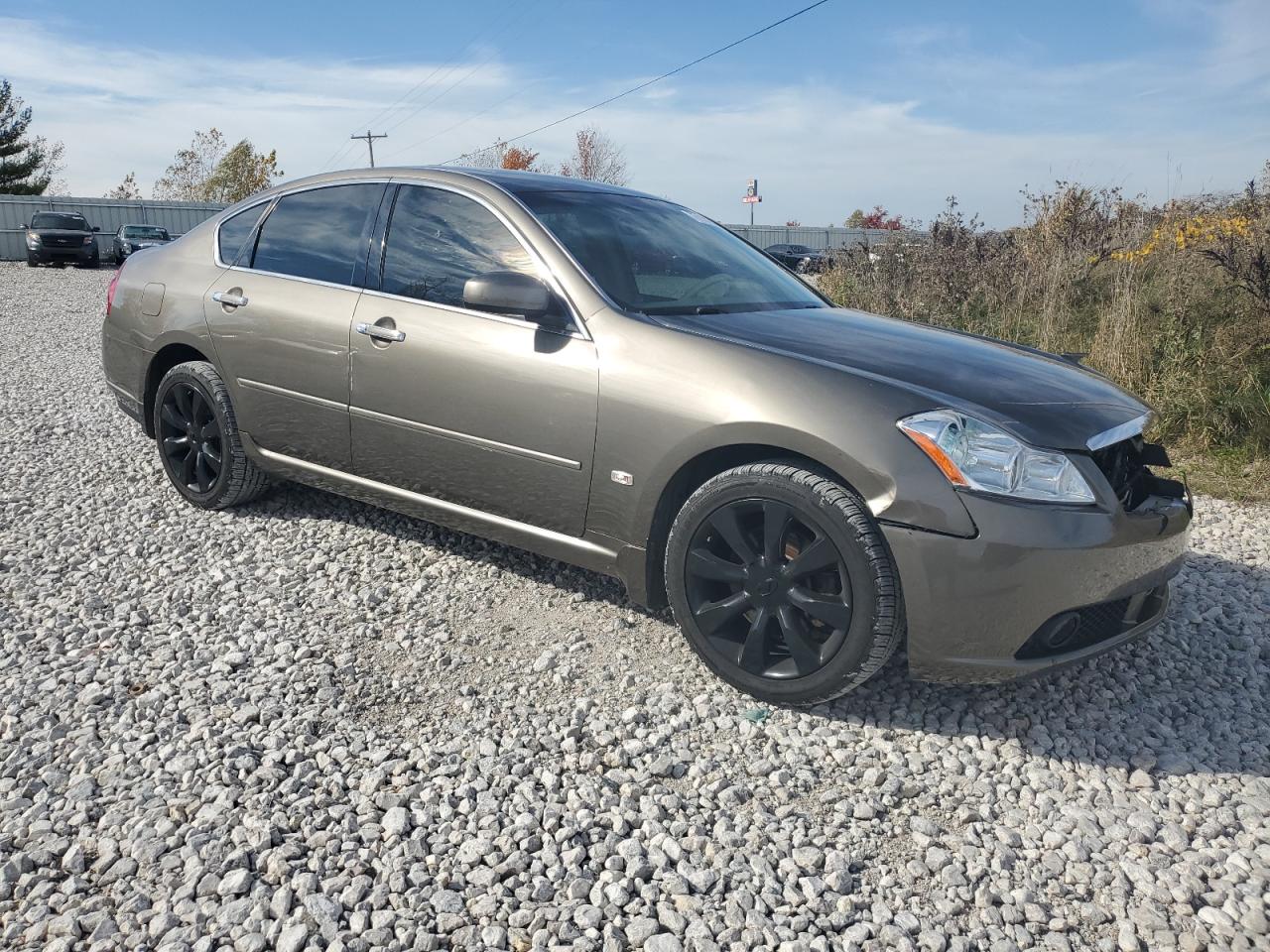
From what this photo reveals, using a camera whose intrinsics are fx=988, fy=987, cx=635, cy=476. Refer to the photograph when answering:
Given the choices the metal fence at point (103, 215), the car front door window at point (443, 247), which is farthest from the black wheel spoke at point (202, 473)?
the metal fence at point (103, 215)

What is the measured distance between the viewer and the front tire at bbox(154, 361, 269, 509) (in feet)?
15.2

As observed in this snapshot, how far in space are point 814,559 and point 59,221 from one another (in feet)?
101

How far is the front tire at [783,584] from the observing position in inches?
112

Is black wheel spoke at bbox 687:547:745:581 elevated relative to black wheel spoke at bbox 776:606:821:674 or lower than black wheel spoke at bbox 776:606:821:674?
elevated

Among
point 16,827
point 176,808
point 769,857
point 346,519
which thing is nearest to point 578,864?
point 769,857

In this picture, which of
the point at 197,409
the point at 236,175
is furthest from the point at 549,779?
the point at 236,175

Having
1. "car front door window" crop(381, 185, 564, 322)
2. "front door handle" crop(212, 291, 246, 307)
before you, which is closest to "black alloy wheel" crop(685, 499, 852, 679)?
"car front door window" crop(381, 185, 564, 322)

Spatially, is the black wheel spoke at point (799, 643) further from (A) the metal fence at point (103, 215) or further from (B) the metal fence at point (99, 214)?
(B) the metal fence at point (99, 214)

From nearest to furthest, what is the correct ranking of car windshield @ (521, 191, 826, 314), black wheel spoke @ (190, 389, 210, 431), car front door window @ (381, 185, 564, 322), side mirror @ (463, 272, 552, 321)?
side mirror @ (463, 272, 552, 321)
car windshield @ (521, 191, 826, 314)
car front door window @ (381, 185, 564, 322)
black wheel spoke @ (190, 389, 210, 431)

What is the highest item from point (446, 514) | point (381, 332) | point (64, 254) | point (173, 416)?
point (381, 332)

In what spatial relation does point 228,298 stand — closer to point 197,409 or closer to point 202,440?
point 197,409

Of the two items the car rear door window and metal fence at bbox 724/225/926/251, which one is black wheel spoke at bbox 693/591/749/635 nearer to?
the car rear door window

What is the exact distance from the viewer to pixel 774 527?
299 cm

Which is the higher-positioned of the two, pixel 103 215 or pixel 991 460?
pixel 103 215
